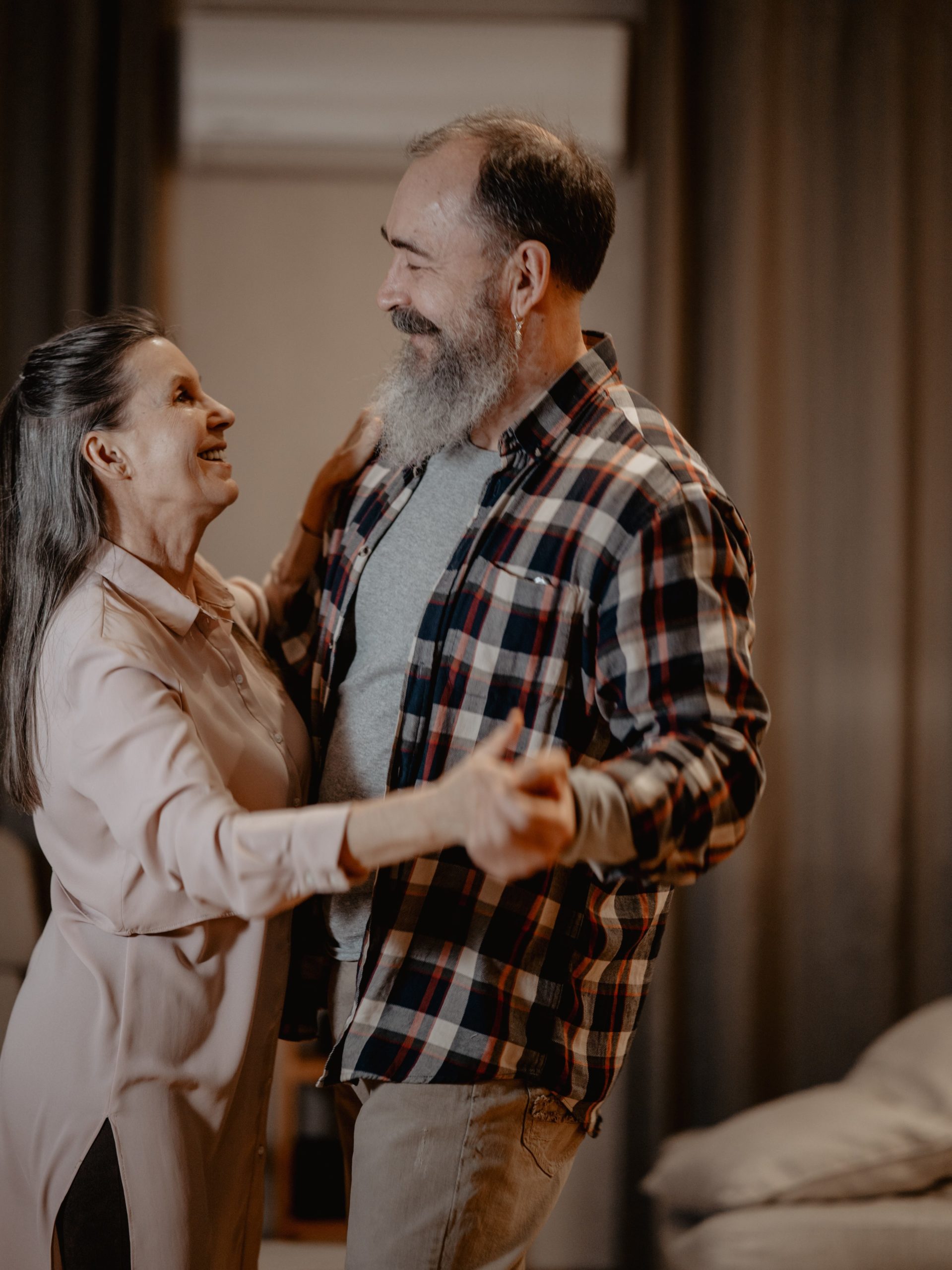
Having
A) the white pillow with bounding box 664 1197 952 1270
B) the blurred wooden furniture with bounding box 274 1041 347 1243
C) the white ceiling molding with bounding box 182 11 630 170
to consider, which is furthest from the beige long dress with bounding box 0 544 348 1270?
the white ceiling molding with bounding box 182 11 630 170

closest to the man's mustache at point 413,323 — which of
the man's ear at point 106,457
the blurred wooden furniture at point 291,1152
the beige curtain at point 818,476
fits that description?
the man's ear at point 106,457

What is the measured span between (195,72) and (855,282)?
61.2 inches

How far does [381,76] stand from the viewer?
8.20ft

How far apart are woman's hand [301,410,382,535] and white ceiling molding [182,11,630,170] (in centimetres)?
126

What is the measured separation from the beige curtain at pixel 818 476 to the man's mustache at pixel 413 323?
46.7 inches

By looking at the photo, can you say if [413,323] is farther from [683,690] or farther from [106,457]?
[683,690]

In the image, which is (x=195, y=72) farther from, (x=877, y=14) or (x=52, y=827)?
(x=52, y=827)

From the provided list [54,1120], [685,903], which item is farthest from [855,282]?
[54,1120]

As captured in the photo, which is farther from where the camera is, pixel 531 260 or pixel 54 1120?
pixel 531 260

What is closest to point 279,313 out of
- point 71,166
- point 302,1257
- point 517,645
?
point 71,166

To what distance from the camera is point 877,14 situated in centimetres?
245

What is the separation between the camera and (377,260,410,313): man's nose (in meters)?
1.37

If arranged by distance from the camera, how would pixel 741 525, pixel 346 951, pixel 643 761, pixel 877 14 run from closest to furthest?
pixel 643 761, pixel 741 525, pixel 346 951, pixel 877 14

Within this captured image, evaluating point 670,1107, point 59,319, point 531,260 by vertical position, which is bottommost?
point 670,1107
